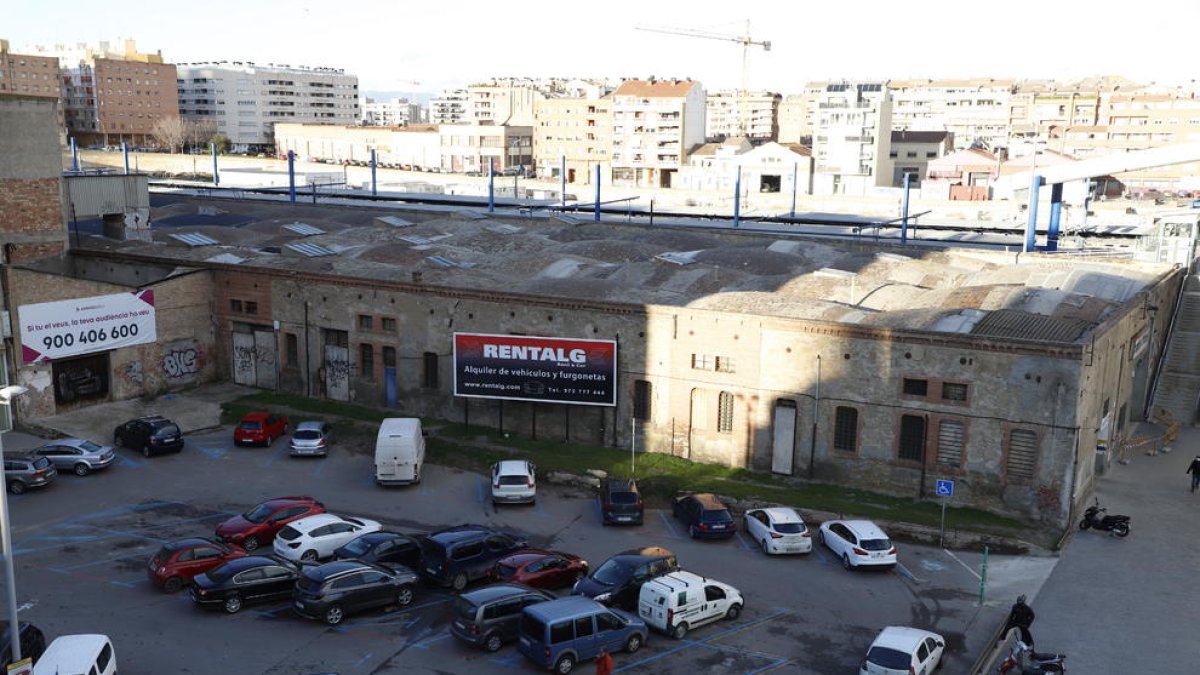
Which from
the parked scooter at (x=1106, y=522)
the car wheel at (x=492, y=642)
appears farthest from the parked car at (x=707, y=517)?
the parked scooter at (x=1106, y=522)

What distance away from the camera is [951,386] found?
35.0 metres

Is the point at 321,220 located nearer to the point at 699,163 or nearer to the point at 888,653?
the point at 888,653

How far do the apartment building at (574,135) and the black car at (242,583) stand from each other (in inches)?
5624

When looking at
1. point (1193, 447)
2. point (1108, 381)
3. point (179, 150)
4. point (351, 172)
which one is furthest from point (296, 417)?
point (179, 150)

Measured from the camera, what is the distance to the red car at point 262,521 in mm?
31297

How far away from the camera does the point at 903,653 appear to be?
23.4 m

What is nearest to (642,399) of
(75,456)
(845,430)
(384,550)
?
(845,430)

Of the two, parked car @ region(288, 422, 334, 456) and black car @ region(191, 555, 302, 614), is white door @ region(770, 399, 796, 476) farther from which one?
black car @ region(191, 555, 302, 614)

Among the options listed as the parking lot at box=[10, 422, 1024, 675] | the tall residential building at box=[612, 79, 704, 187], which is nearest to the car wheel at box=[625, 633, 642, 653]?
the parking lot at box=[10, 422, 1024, 675]

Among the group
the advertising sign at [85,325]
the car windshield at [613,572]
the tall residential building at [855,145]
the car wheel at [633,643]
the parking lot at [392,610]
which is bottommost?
the parking lot at [392,610]

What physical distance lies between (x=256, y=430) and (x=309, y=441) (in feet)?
8.32

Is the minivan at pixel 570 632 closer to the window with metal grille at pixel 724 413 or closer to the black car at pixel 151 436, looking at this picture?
the window with metal grille at pixel 724 413

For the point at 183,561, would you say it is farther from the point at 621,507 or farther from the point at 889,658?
the point at 889,658

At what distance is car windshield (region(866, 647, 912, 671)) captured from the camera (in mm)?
23219
